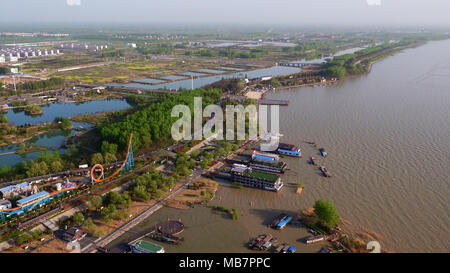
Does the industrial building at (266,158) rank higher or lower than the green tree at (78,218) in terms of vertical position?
higher

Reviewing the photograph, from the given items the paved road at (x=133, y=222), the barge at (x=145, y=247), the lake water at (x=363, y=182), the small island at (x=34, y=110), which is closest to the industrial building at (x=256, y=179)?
the lake water at (x=363, y=182)

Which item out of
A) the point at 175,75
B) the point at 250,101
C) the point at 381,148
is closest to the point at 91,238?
the point at 381,148

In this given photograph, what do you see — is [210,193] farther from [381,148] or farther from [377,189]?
[381,148]

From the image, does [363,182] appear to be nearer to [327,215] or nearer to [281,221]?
[327,215]

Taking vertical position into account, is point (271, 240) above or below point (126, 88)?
below

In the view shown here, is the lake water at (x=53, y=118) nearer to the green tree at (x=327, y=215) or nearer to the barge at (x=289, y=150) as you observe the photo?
the barge at (x=289, y=150)

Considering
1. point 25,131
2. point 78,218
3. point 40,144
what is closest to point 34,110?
point 25,131

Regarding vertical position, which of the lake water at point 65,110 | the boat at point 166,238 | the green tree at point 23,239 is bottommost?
the boat at point 166,238

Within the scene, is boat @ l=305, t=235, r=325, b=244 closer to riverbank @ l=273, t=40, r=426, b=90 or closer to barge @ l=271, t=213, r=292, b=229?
barge @ l=271, t=213, r=292, b=229
